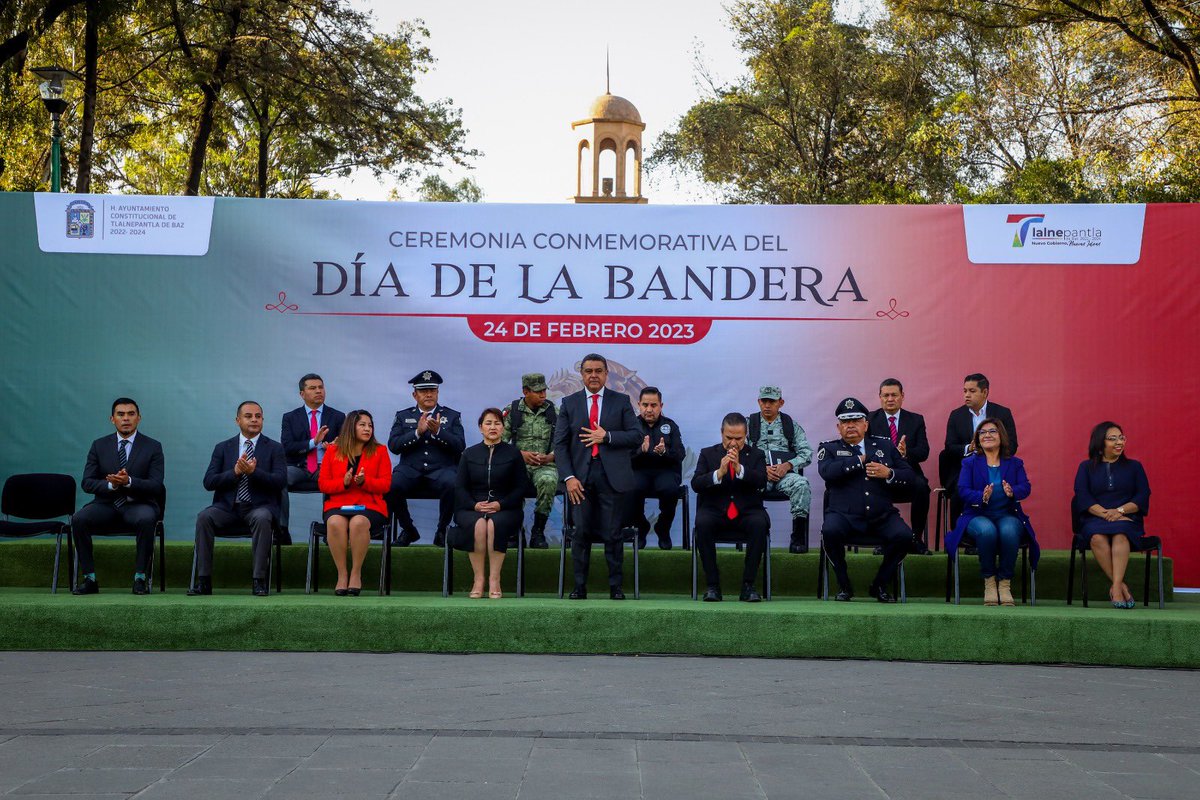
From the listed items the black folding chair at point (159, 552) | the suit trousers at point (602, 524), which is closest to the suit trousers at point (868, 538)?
the suit trousers at point (602, 524)

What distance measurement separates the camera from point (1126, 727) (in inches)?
204

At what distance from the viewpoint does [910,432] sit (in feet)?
29.3

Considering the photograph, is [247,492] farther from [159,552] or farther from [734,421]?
[734,421]

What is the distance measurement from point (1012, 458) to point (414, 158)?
12.2 metres

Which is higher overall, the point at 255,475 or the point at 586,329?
the point at 586,329

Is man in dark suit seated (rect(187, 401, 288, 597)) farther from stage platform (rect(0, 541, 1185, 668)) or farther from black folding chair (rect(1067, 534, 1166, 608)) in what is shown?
black folding chair (rect(1067, 534, 1166, 608))

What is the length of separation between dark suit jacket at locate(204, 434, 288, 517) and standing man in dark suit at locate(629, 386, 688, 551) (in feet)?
7.29

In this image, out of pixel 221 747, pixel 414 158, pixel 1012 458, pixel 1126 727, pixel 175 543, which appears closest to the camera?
pixel 221 747

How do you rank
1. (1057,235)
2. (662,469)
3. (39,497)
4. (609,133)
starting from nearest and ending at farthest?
(39,497), (662,469), (1057,235), (609,133)

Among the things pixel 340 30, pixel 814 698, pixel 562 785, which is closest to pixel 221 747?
pixel 562 785

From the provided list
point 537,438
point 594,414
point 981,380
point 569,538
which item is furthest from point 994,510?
point 537,438

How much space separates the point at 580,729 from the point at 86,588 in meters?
4.25

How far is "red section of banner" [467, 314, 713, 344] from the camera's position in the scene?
371 inches

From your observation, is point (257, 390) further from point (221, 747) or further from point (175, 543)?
point (221, 747)
